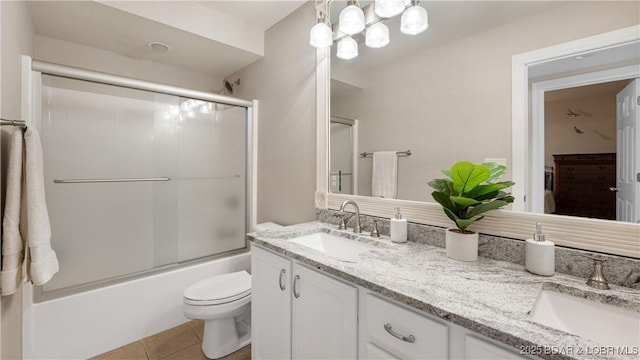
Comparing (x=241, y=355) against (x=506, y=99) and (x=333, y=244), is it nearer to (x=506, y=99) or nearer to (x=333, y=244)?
(x=333, y=244)

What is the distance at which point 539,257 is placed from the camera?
0.87 m

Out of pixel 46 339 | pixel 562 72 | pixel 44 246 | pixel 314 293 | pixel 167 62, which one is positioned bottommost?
pixel 46 339

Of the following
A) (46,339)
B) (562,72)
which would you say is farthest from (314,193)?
(46,339)

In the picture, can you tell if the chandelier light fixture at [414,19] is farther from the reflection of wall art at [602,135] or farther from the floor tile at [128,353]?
the floor tile at [128,353]

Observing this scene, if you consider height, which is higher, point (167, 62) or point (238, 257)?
point (167, 62)

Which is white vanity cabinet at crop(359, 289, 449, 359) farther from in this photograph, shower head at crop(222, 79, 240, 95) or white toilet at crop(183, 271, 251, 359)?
shower head at crop(222, 79, 240, 95)

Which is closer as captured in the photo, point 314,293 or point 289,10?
point 314,293

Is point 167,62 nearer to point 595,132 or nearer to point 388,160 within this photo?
point 388,160

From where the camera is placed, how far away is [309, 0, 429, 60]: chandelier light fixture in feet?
4.33

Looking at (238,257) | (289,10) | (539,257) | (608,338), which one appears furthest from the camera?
(238,257)

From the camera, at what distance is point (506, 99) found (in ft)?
3.48

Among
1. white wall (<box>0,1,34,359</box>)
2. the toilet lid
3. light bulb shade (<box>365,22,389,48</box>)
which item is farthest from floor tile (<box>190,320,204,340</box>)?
light bulb shade (<box>365,22,389,48</box>)

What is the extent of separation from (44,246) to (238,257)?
139 cm

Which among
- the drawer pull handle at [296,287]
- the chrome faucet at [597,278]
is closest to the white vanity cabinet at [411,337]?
the drawer pull handle at [296,287]
